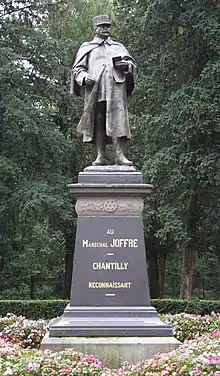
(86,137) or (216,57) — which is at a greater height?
(216,57)

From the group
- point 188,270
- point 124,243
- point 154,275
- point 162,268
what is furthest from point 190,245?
point 124,243

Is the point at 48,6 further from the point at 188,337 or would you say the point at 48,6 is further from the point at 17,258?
the point at 188,337

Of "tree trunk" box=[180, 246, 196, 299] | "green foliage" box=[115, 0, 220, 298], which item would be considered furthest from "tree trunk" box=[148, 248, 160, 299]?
"tree trunk" box=[180, 246, 196, 299]

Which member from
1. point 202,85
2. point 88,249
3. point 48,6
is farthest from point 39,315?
point 48,6

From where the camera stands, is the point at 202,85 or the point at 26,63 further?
the point at 26,63

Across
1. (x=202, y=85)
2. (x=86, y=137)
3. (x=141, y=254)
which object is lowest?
(x=141, y=254)

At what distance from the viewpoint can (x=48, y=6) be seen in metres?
23.7

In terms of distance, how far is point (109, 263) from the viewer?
27.5ft

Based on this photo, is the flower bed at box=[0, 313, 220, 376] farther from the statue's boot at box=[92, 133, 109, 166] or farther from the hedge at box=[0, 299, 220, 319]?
the hedge at box=[0, 299, 220, 319]

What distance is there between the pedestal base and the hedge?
7297mm

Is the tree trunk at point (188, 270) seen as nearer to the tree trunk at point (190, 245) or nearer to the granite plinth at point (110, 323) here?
the tree trunk at point (190, 245)

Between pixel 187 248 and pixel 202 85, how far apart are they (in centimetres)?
500

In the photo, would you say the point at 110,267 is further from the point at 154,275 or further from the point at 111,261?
the point at 154,275

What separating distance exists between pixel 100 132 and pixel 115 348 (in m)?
3.07
